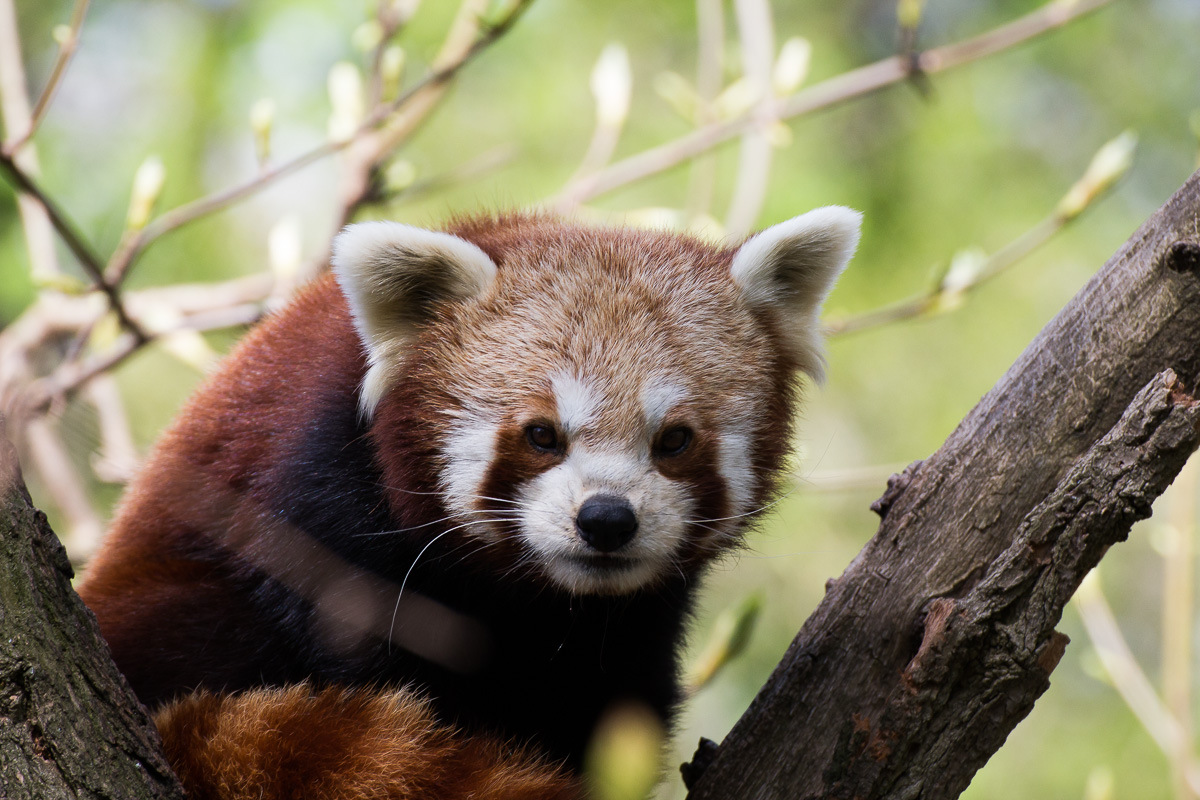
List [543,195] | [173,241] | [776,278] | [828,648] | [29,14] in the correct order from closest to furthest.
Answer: [828,648] → [776,278] → [543,195] → [173,241] → [29,14]

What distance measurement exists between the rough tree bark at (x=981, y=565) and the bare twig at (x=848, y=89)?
1.40 meters

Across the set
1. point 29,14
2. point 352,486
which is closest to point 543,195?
point 29,14

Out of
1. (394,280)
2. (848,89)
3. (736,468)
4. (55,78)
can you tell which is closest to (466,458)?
(394,280)

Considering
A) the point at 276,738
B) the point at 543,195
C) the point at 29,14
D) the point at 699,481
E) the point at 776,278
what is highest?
the point at 543,195

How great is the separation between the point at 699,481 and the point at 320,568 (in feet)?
2.86

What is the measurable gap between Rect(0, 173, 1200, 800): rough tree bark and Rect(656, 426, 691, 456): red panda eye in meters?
0.44

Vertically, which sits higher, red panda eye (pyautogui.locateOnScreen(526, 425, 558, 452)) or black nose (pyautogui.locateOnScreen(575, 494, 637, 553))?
red panda eye (pyautogui.locateOnScreen(526, 425, 558, 452))

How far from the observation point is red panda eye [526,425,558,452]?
221 centimetres

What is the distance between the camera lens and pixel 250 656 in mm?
2406

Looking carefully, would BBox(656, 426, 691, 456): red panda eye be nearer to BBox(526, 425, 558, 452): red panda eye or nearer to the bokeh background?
BBox(526, 425, 558, 452): red panda eye

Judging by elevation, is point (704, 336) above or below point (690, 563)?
above

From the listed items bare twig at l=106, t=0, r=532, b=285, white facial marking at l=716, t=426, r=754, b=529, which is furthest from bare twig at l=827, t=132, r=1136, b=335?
bare twig at l=106, t=0, r=532, b=285

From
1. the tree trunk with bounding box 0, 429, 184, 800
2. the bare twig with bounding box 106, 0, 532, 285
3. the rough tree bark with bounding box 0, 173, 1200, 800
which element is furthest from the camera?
the bare twig with bounding box 106, 0, 532, 285

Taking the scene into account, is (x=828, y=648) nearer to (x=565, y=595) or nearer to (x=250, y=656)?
(x=565, y=595)
